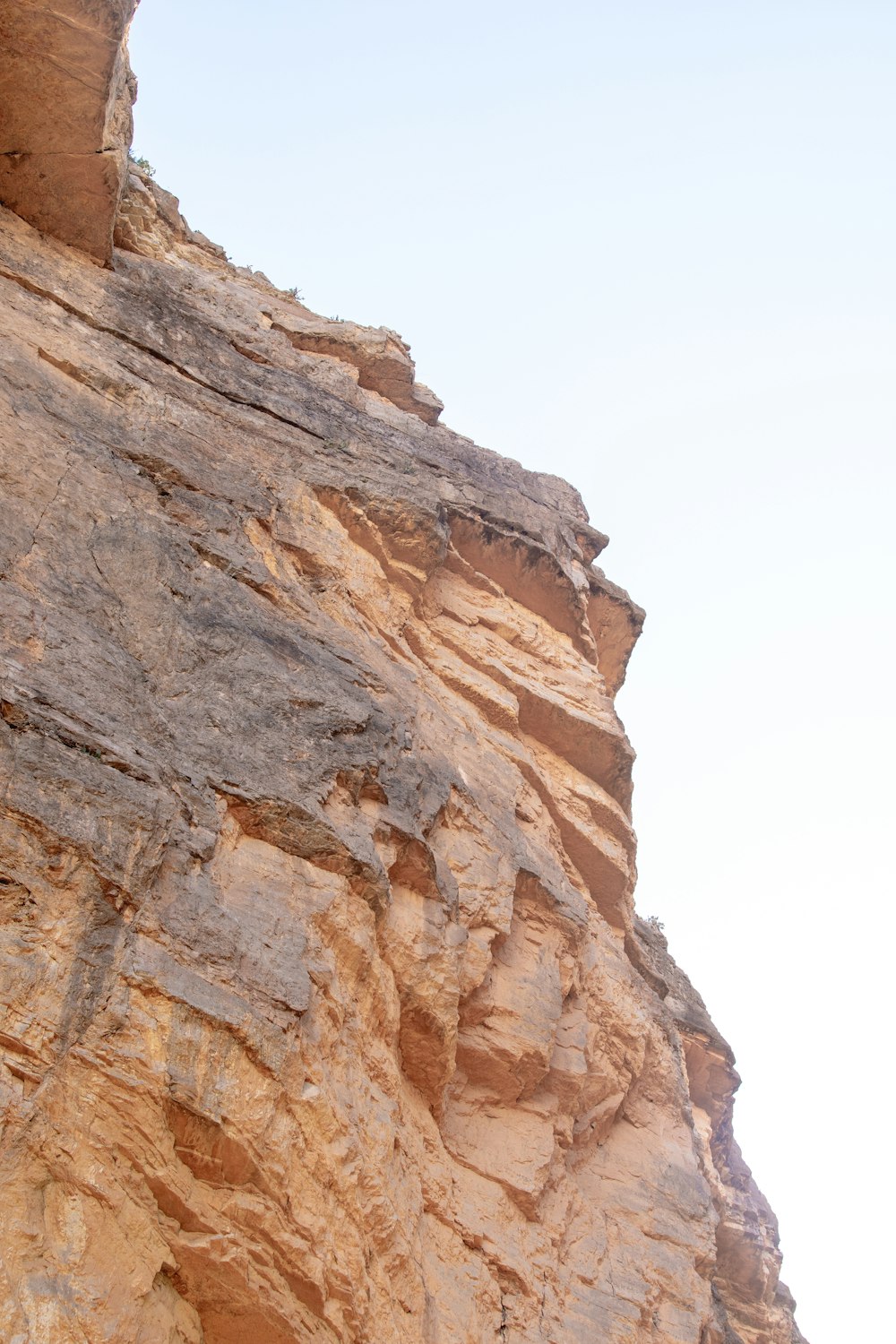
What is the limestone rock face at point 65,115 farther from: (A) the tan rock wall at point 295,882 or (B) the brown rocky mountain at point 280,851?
(A) the tan rock wall at point 295,882

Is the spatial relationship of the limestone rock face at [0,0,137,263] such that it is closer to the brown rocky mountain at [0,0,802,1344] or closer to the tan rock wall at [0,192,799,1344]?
the brown rocky mountain at [0,0,802,1344]

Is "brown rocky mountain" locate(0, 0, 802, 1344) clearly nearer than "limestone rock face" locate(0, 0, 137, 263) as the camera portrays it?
Yes

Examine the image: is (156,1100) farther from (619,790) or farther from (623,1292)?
(619,790)

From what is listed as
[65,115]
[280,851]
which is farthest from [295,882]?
[65,115]

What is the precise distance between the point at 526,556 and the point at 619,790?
3.24m

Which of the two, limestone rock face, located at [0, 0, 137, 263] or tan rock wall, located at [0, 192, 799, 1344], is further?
limestone rock face, located at [0, 0, 137, 263]

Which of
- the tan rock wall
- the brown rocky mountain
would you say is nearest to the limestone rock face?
the brown rocky mountain

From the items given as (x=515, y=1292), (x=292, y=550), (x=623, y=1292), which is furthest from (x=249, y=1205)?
(x=292, y=550)

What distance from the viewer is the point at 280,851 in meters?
8.41

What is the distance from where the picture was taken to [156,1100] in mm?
6441

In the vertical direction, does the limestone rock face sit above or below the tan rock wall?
above

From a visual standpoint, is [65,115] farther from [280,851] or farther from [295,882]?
[295,882]

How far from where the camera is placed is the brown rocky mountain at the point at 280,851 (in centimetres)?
649

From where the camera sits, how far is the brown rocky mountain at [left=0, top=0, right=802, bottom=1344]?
649 cm
